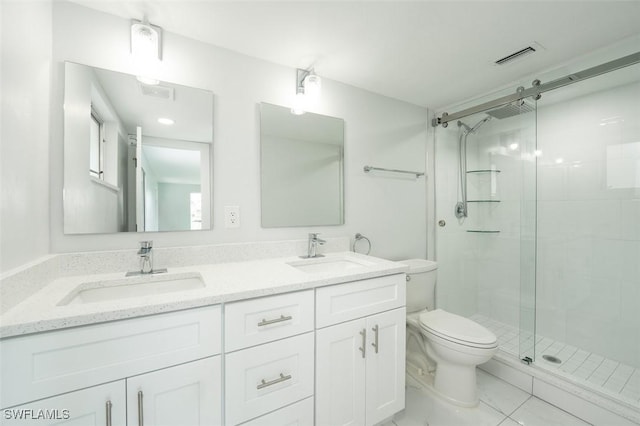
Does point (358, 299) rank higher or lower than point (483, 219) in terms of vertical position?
lower

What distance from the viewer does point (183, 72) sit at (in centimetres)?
142

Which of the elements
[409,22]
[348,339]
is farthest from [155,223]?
[409,22]

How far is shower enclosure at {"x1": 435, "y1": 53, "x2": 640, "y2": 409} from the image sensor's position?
1795mm

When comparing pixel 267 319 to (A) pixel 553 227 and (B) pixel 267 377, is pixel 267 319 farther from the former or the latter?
(A) pixel 553 227

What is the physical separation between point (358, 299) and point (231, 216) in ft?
2.86

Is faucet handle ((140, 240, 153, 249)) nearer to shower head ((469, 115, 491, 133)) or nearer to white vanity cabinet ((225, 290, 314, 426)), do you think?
white vanity cabinet ((225, 290, 314, 426))

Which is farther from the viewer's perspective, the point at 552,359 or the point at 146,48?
the point at 552,359

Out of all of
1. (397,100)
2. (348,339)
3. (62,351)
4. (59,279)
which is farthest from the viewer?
(397,100)

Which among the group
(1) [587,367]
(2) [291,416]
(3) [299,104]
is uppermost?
(3) [299,104]

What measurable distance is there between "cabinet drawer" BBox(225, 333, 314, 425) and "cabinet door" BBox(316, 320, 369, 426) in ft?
0.21

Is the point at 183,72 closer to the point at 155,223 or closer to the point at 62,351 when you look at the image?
the point at 155,223

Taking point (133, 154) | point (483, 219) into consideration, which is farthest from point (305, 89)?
point (483, 219)

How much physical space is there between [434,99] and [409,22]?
107 cm

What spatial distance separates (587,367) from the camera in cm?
180
